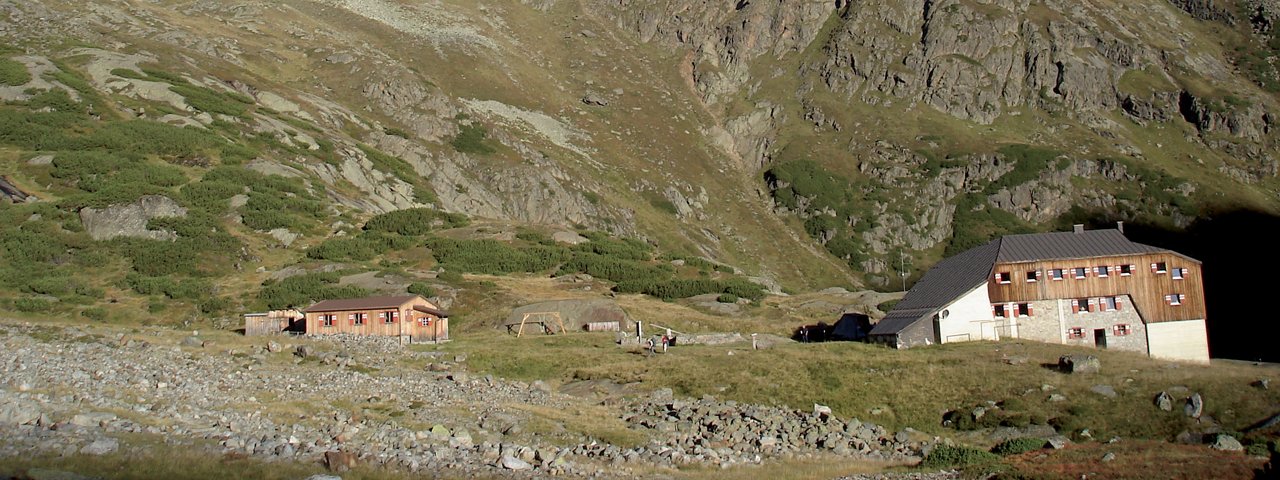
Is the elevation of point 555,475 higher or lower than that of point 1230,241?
lower

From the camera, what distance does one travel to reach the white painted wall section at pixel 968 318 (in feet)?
176

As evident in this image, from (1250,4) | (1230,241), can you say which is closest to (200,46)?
(1230,241)

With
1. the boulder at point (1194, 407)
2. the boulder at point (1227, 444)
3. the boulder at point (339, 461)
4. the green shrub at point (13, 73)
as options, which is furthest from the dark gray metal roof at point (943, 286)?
the green shrub at point (13, 73)

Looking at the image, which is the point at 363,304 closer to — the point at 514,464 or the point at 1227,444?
the point at 514,464

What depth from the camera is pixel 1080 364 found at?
40.0 m

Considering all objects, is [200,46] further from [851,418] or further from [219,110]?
[851,418]

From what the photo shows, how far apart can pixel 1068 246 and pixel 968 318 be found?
8.35 meters

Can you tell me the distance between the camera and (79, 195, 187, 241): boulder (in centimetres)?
7194

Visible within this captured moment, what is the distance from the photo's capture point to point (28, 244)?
216 ft

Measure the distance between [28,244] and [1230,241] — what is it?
454ft

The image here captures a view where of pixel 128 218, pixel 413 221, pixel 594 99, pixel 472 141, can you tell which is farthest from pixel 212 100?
pixel 594 99

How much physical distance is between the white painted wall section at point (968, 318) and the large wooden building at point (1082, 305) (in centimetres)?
6

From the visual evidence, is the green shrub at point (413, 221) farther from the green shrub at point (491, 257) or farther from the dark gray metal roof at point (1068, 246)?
the dark gray metal roof at point (1068, 246)

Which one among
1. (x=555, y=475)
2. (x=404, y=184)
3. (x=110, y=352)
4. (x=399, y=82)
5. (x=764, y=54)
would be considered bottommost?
(x=555, y=475)
